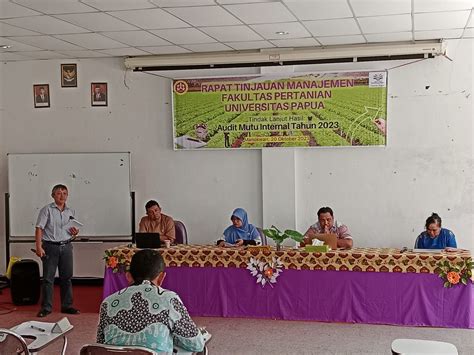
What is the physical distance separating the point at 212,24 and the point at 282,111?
1.85 metres

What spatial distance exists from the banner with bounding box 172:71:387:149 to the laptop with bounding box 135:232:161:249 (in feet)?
5.47

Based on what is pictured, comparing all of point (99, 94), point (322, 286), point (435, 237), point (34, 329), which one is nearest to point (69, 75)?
point (99, 94)

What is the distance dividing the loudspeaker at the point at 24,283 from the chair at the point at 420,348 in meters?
4.71

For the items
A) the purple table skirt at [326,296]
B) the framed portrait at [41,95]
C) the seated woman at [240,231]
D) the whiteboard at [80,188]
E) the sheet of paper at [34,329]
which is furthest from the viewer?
the framed portrait at [41,95]

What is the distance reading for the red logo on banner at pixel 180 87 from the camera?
7.68 metres

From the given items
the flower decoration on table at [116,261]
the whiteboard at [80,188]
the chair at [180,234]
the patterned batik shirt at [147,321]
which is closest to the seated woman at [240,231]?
the chair at [180,234]

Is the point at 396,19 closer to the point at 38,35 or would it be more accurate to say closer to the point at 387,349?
the point at 387,349

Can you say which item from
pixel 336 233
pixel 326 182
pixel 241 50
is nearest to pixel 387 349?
pixel 336 233

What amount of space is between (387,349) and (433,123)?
2.77 m

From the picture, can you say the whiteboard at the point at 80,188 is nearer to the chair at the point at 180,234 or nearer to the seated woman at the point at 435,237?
the chair at the point at 180,234

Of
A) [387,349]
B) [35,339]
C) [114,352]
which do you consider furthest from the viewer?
[387,349]

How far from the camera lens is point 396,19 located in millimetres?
5754

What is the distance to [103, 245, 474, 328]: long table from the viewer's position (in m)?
5.67

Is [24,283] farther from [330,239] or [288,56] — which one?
[288,56]
